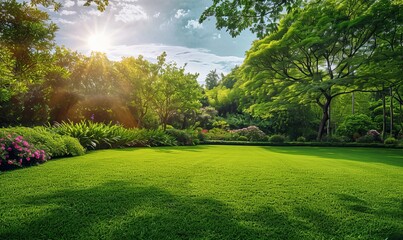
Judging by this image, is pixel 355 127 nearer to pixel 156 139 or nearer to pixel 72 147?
pixel 156 139

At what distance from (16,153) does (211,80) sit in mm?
61394

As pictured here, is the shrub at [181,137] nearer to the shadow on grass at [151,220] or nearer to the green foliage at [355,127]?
the shadow on grass at [151,220]

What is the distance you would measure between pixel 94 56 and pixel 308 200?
853 inches

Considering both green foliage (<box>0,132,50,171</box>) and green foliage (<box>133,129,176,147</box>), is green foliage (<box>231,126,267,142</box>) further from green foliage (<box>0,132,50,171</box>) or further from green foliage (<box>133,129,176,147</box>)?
green foliage (<box>0,132,50,171</box>)

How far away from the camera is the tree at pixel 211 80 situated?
64631 mm

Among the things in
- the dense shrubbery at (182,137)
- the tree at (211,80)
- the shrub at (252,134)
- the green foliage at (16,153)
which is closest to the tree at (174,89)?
the dense shrubbery at (182,137)

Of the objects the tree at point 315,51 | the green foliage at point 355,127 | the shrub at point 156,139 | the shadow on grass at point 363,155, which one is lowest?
the shadow on grass at point 363,155

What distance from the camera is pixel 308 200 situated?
11.5 ft

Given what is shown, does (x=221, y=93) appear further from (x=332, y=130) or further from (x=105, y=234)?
(x=105, y=234)

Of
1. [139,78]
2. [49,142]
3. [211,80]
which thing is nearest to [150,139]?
[139,78]

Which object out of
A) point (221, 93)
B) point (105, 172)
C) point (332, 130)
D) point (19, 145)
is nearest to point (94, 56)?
point (19, 145)

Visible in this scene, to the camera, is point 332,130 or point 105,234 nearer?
point 105,234

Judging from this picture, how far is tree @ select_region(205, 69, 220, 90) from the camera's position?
212ft

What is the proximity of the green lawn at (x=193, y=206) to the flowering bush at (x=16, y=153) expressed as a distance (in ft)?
2.31
